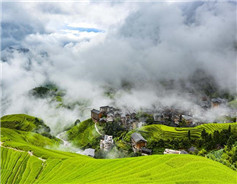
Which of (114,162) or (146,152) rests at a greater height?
(146,152)

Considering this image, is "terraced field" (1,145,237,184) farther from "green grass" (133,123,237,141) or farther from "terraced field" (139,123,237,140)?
"terraced field" (139,123,237,140)

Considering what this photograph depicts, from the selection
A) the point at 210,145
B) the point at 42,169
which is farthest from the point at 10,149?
the point at 210,145

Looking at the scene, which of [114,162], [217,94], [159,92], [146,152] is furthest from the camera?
[159,92]

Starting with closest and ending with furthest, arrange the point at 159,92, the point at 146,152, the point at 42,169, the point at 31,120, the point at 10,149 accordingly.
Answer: the point at 42,169 → the point at 10,149 → the point at 146,152 → the point at 31,120 → the point at 159,92

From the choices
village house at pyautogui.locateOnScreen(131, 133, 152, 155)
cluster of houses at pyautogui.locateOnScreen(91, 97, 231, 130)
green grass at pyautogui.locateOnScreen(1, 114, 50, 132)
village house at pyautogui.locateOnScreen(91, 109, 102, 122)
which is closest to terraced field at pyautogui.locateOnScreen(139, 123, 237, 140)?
village house at pyautogui.locateOnScreen(131, 133, 152, 155)

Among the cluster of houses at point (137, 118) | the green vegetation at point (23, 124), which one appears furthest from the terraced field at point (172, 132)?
the green vegetation at point (23, 124)

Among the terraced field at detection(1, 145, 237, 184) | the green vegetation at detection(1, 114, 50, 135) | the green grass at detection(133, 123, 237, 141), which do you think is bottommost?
the terraced field at detection(1, 145, 237, 184)

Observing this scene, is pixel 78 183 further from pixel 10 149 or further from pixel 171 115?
pixel 171 115
